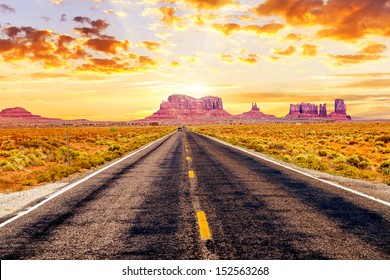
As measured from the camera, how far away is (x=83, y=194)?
9164 mm

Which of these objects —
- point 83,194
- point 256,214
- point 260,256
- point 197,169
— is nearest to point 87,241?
point 260,256

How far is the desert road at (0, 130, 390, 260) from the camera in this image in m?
4.80

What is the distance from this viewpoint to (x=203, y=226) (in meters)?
5.95

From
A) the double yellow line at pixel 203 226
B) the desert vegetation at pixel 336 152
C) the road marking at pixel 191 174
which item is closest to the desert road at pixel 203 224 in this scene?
the double yellow line at pixel 203 226

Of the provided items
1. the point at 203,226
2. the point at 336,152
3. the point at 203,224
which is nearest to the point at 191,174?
the point at 203,224

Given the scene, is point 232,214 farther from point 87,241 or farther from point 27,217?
point 27,217

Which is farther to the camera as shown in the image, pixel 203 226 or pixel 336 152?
pixel 336 152

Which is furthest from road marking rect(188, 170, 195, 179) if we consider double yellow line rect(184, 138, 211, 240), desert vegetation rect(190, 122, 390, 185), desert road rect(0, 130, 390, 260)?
desert vegetation rect(190, 122, 390, 185)

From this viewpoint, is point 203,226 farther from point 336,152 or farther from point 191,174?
point 336,152

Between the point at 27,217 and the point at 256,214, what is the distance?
15.3 ft

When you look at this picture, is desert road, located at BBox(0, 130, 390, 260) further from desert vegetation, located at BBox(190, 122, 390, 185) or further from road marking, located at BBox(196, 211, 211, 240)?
desert vegetation, located at BBox(190, 122, 390, 185)

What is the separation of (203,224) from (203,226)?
0.13 meters

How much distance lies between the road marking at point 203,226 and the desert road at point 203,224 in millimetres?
17

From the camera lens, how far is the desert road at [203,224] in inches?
189
